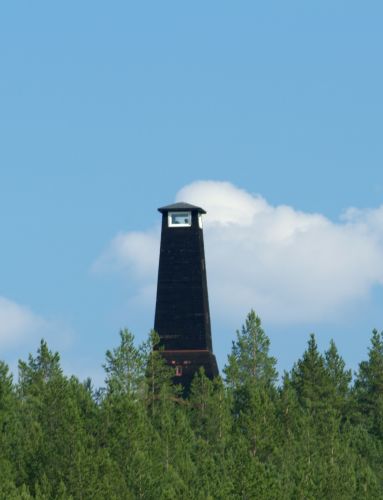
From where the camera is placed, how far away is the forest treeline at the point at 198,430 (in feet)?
343

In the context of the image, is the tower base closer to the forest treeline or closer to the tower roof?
the forest treeline

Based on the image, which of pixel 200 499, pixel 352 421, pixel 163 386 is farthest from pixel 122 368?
pixel 200 499

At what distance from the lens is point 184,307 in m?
144

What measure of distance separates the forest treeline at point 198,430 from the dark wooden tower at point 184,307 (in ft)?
5.68


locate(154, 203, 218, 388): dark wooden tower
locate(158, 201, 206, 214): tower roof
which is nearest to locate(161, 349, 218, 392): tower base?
locate(154, 203, 218, 388): dark wooden tower

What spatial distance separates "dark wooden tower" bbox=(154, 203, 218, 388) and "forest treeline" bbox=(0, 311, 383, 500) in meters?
1.73

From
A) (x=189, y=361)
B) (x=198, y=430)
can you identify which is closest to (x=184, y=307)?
(x=189, y=361)

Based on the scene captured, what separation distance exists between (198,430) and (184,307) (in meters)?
17.2

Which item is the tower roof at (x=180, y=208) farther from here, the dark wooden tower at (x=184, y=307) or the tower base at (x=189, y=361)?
the tower base at (x=189, y=361)

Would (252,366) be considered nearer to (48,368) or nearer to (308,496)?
(48,368)

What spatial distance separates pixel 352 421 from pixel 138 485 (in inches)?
1518

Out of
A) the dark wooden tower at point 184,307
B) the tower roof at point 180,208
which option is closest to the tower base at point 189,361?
the dark wooden tower at point 184,307

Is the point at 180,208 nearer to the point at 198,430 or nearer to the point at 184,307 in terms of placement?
the point at 184,307

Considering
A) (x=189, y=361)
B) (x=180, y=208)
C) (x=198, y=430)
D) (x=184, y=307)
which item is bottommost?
(x=198, y=430)
